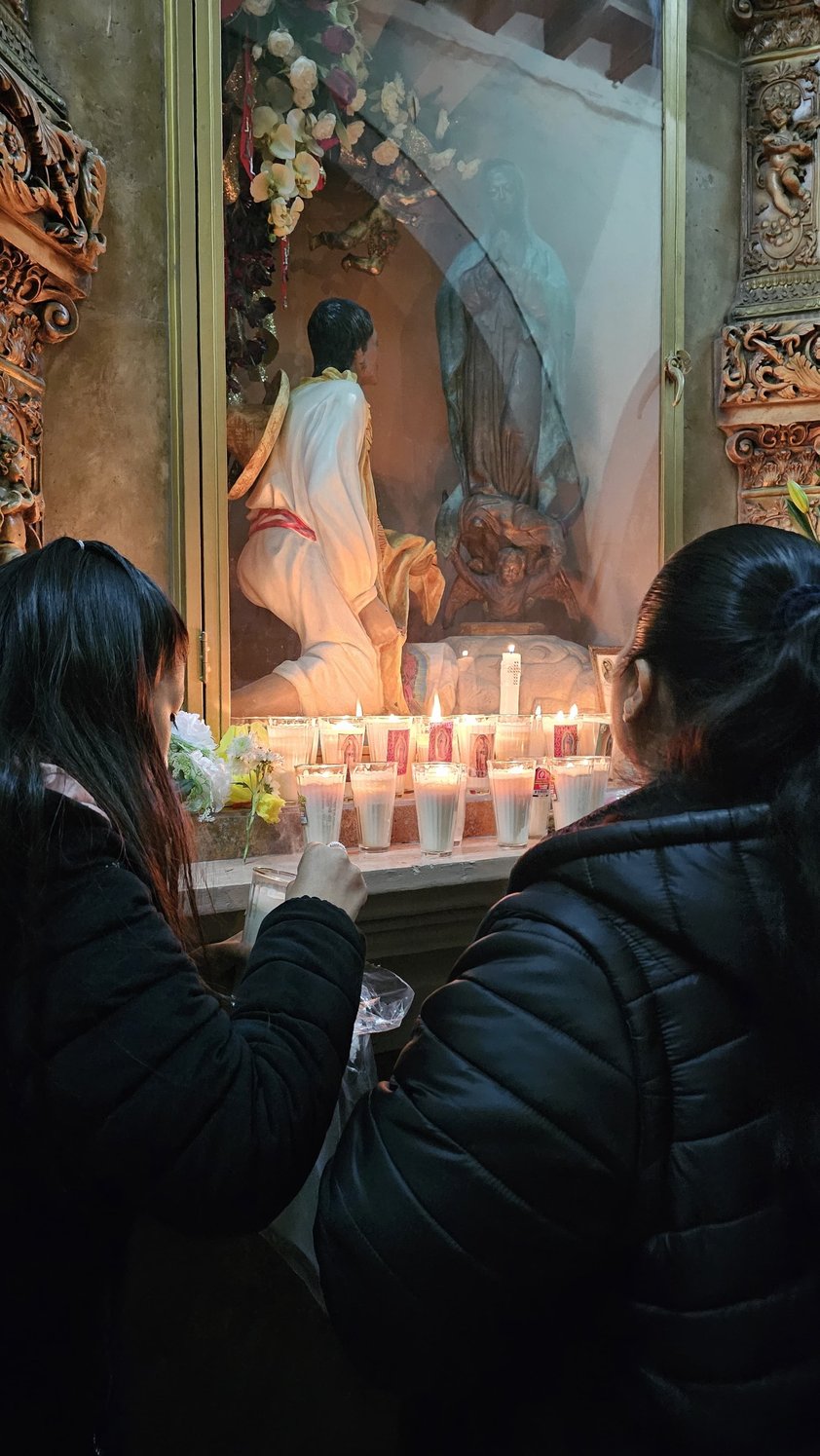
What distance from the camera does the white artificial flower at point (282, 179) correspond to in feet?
8.69

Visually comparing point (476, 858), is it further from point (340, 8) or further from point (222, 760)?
point (340, 8)

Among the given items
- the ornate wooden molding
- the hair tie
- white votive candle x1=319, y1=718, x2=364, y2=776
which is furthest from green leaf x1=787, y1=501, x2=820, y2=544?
the hair tie

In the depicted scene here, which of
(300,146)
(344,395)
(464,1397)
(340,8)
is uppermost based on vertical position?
(340,8)

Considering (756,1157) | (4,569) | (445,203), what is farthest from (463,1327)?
(445,203)

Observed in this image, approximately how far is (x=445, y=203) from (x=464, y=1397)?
310 cm

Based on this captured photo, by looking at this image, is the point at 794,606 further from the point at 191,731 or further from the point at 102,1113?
the point at 191,731

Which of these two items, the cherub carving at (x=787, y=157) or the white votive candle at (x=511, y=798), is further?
the cherub carving at (x=787, y=157)

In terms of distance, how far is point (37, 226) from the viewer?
2.12 metres

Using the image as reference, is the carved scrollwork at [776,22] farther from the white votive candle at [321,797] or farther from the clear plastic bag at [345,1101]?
the clear plastic bag at [345,1101]

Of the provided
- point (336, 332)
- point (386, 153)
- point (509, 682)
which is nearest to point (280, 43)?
point (386, 153)

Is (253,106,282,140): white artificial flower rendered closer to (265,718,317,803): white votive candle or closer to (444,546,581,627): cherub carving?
(444,546,581,627): cherub carving

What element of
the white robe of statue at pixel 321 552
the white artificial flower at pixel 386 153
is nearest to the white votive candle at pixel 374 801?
the white robe of statue at pixel 321 552

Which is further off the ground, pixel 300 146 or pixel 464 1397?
pixel 300 146

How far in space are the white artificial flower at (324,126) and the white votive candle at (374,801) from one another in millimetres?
1737
